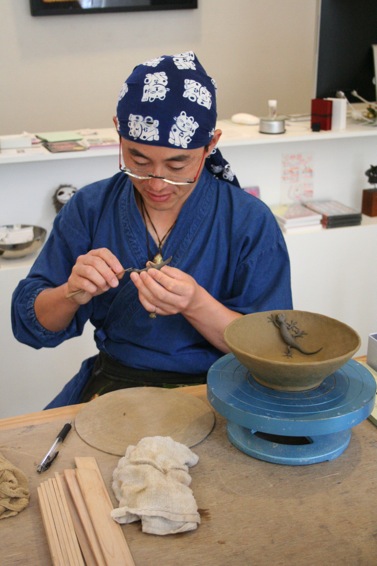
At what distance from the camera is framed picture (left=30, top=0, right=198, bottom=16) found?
4.32 m

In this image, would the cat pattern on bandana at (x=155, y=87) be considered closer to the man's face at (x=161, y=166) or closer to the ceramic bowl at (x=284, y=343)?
the man's face at (x=161, y=166)

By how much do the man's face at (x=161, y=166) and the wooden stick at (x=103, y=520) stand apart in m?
0.66

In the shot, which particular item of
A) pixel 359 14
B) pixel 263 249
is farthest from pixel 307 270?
pixel 263 249

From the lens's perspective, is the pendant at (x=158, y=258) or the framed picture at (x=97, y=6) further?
the framed picture at (x=97, y=6)

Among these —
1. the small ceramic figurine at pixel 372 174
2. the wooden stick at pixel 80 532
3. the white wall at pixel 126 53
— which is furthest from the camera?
the white wall at pixel 126 53

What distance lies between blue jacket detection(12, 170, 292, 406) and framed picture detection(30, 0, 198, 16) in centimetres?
299

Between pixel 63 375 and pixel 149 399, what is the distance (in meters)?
1.50

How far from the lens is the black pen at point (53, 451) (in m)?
1.28

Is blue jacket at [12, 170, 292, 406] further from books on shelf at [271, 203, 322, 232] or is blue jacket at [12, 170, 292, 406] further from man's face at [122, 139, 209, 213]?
books on shelf at [271, 203, 322, 232]

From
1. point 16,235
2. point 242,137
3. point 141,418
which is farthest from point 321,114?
point 141,418

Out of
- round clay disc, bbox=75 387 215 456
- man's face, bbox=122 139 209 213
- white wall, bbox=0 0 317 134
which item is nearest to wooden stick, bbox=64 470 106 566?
round clay disc, bbox=75 387 215 456

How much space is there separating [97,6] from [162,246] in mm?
3197

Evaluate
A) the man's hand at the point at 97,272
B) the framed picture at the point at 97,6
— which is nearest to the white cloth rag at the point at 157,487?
the man's hand at the point at 97,272

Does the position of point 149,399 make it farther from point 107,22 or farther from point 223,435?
point 107,22
